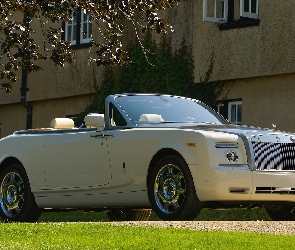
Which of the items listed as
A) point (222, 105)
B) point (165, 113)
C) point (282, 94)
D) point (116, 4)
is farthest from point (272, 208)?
point (222, 105)

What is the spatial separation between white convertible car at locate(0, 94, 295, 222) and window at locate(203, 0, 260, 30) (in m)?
8.96

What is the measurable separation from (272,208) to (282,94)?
9.13m

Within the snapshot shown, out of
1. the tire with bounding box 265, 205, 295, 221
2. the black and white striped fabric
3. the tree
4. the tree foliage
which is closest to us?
the black and white striped fabric

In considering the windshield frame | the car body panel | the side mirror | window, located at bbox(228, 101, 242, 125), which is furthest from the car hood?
window, located at bbox(228, 101, 242, 125)

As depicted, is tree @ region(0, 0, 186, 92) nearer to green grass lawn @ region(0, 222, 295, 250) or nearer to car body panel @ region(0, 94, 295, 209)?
car body panel @ region(0, 94, 295, 209)

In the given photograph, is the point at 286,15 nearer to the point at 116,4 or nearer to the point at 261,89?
the point at 261,89

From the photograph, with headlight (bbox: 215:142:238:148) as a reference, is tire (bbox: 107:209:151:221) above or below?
below

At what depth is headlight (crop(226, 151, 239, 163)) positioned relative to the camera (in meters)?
13.8

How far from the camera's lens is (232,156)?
1385cm

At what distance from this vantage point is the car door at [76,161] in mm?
15086

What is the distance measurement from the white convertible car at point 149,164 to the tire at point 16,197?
0.04 ft

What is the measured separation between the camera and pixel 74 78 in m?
30.4

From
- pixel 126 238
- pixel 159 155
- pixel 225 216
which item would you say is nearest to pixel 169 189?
pixel 159 155

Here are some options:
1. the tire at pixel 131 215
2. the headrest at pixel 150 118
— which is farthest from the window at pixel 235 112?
the headrest at pixel 150 118
